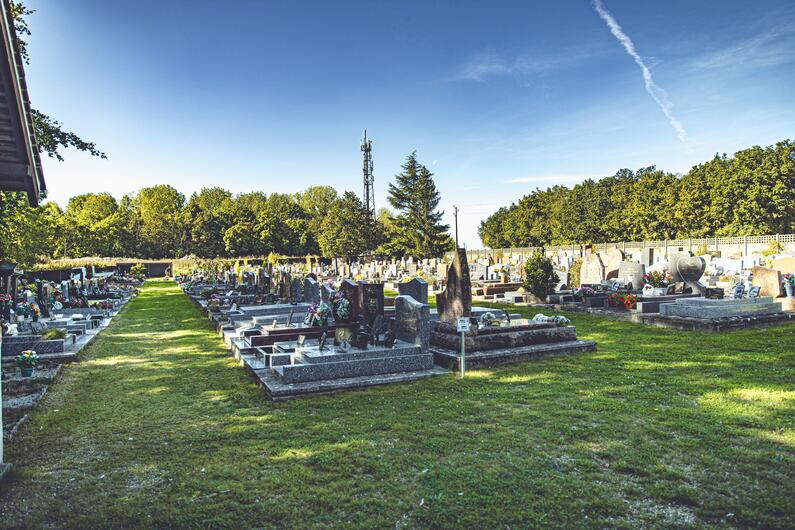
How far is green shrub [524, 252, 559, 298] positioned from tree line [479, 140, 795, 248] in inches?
1450

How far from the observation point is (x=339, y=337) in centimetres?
966

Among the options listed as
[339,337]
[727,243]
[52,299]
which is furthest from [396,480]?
[727,243]

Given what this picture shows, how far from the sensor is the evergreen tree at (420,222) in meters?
63.4

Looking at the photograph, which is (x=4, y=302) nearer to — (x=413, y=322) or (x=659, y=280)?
(x=413, y=322)

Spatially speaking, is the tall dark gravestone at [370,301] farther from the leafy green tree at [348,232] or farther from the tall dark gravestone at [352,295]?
the leafy green tree at [348,232]

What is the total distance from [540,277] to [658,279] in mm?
4138

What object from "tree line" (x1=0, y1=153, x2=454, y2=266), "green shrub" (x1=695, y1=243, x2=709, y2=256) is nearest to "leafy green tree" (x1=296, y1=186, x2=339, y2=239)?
"tree line" (x1=0, y1=153, x2=454, y2=266)

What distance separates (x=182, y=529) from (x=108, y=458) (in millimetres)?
2155

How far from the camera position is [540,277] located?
19.6m

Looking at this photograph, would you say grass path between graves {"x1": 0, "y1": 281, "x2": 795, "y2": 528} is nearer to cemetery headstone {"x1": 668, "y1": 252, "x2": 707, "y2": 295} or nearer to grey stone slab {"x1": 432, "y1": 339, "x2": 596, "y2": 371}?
grey stone slab {"x1": 432, "y1": 339, "x2": 596, "y2": 371}

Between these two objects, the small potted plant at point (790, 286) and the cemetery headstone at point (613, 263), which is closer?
the small potted plant at point (790, 286)

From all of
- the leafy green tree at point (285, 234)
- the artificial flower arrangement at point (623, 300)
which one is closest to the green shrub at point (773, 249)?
the artificial flower arrangement at point (623, 300)

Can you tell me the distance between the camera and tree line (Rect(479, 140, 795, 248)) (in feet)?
149

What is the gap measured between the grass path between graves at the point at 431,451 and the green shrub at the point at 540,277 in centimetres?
1014
